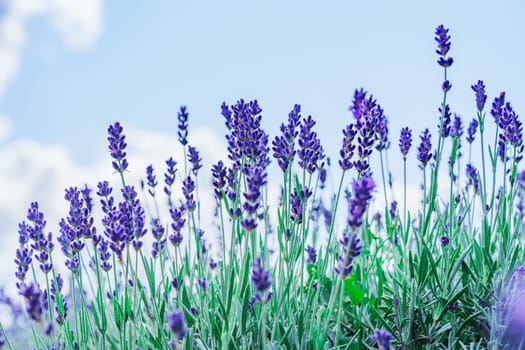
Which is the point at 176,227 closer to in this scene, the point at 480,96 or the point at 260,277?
the point at 260,277

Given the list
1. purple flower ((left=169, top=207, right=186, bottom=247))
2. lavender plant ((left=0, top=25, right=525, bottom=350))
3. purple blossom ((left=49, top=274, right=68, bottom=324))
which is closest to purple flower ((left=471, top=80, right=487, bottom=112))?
lavender plant ((left=0, top=25, right=525, bottom=350))

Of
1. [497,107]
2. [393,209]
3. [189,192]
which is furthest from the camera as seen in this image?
[393,209]

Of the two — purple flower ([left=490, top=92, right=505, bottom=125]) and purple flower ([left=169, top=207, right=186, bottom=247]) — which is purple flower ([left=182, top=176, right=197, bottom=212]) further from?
purple flower ([left=490, top=92, right=505, bottom=125])

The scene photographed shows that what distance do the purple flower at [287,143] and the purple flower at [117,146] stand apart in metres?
0.65

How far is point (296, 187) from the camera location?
2.64 metres

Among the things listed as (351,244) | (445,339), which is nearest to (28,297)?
(351,244)

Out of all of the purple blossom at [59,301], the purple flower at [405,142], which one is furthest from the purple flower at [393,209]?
the purple blossom at [59,301]

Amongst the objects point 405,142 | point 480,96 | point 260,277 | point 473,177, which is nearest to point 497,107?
point 480,96

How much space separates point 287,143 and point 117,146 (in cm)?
74

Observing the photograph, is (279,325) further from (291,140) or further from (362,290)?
(291,140)

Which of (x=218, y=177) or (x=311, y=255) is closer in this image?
(x=218, y=177)

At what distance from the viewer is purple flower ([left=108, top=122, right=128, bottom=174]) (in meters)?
2.66

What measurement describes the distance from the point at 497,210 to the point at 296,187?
1122mm

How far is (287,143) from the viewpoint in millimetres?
2514
